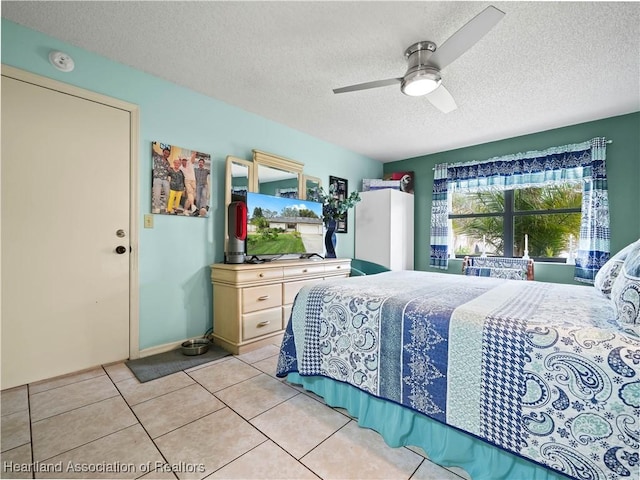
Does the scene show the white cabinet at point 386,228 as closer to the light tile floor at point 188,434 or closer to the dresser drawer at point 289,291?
the dresser drawer at point 289,291

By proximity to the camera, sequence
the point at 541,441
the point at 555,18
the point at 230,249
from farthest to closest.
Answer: the point at 230,249 → the point at 555,18 → the point at 541,441

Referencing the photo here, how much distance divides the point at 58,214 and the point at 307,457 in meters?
2.26

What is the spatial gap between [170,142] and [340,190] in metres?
2.42

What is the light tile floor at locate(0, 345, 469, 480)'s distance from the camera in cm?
120

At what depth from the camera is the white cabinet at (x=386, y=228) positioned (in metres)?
4.20

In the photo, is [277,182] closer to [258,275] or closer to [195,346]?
[258,275]

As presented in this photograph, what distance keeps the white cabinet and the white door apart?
10.3 feet

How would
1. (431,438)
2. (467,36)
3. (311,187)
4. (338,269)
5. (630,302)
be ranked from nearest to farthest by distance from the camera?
(630,302) < (431,438) < (467,36) < (338,269) < (311,187)

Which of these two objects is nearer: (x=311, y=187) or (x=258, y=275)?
(x=258, y=275)

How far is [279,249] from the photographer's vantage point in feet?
10.4

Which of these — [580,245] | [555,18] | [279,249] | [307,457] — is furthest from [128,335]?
[580,245]

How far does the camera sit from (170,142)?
252cm

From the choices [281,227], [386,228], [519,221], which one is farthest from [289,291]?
[519,221]

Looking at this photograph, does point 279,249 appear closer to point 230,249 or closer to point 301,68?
point 230,249
